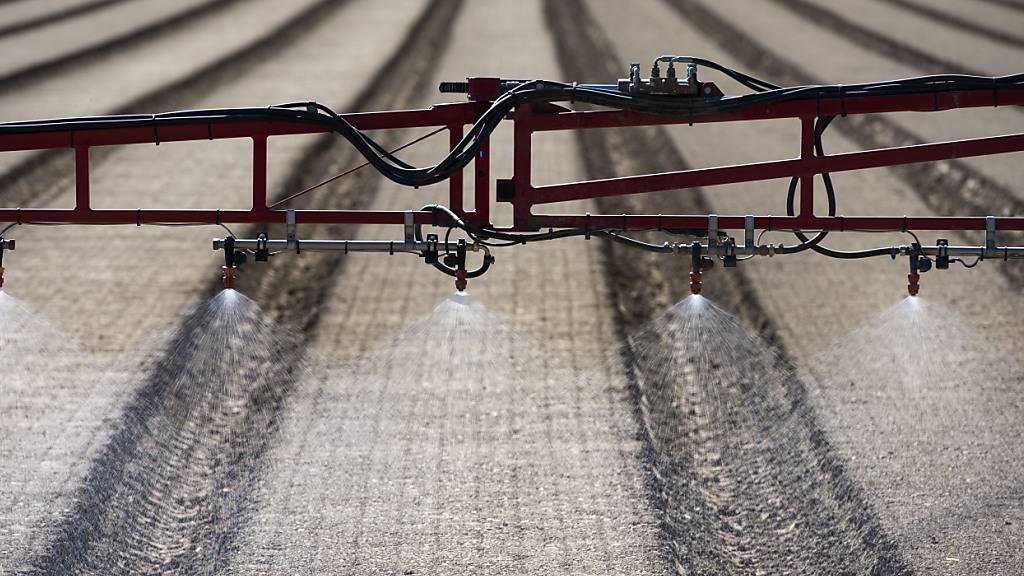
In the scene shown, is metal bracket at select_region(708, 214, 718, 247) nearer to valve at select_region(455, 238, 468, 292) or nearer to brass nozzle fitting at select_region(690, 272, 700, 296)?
brass nozzle fitting at select_region(690, 272, 700, 296)

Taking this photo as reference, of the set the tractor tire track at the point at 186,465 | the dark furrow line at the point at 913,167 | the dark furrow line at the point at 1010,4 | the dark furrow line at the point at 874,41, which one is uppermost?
the dark furrow line at the point at 1010,4

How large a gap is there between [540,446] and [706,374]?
9.70 ft

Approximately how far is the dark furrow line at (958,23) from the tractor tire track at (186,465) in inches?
941

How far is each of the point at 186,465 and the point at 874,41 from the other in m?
27.7

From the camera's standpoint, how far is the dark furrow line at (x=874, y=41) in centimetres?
3306

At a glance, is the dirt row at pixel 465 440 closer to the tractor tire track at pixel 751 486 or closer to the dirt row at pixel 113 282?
the tractor tire track at pixel 751 486

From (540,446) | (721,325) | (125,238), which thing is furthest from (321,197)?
(540,446)

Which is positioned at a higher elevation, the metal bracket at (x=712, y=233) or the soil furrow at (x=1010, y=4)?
the soil furrow at (x=1010, y=4)

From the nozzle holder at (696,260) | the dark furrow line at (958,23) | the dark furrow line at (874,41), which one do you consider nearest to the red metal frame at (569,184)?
the nozzle holder at (696,260)

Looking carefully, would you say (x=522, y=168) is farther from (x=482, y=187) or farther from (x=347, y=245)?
(x=347, y=245)

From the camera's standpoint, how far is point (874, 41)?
3709 centimetres

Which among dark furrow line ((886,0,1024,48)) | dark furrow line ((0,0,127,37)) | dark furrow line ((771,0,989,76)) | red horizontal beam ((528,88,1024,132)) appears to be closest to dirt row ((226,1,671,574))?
red horizontal beam ((528,88,1024,132))

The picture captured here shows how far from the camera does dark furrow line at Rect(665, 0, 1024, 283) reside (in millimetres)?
22312

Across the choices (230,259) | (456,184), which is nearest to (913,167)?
(456,184)
